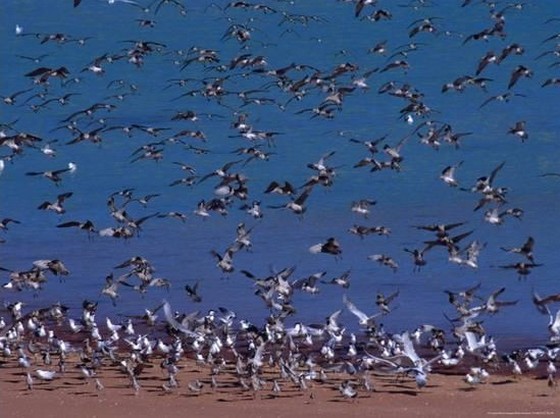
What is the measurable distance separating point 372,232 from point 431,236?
125 cm

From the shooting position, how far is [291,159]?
3894 centimetres

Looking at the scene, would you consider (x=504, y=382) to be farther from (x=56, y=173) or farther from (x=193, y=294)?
(x=56, y=173)

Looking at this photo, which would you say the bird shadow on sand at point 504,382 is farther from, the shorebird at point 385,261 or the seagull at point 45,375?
the shorebird at point 385,261

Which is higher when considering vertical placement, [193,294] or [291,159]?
[291,159]

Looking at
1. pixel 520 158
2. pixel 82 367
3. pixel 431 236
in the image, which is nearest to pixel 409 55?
pixel 520 158

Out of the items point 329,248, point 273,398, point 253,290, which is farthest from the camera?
point 329,248

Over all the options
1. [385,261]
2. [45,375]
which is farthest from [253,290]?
[45,375]

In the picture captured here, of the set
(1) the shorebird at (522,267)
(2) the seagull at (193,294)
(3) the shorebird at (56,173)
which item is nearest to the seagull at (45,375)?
(2) the seagull at (193,294)

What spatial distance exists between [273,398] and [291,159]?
2127 cm

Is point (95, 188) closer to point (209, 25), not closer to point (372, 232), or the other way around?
point (372, 232)

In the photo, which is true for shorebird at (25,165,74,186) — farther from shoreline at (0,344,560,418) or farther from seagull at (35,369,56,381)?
shoreline at (0,344,560,418)

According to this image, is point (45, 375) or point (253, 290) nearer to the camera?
point (45, 375)

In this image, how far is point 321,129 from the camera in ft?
140

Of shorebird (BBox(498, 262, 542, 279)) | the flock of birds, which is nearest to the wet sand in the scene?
the flock of birds
